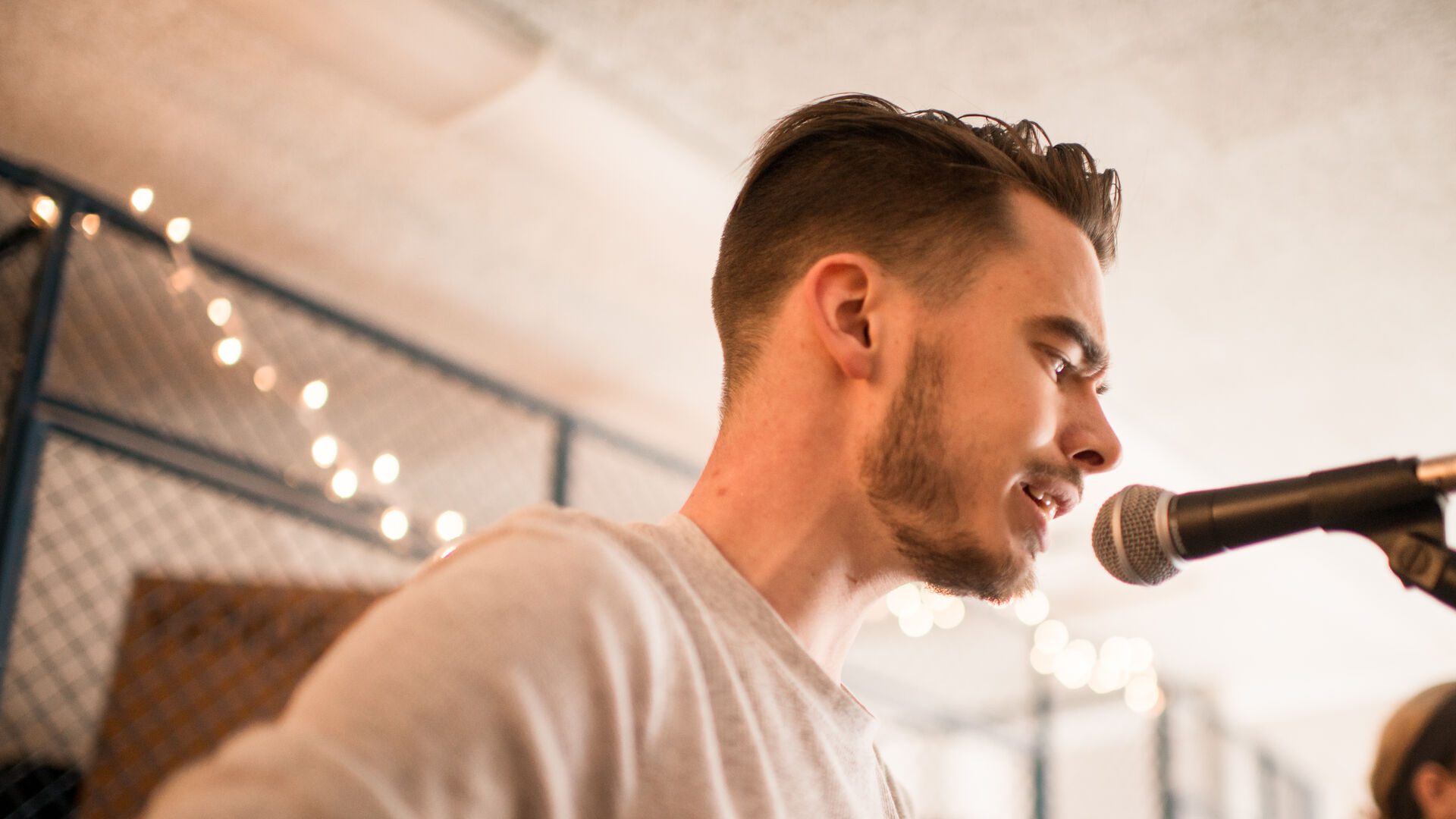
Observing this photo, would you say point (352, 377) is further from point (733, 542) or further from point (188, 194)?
point (733, 542)

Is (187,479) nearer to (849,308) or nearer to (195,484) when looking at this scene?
(195,484)

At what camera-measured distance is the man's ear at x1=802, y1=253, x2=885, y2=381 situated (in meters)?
1.05

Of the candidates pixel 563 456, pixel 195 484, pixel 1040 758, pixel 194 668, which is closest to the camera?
pixel 195 484

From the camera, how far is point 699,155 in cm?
278

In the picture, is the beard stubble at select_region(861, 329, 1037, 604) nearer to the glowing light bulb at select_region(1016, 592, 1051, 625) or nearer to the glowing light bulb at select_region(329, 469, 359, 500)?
the glowing light bulb at select_region(329, 469, 359, 500)

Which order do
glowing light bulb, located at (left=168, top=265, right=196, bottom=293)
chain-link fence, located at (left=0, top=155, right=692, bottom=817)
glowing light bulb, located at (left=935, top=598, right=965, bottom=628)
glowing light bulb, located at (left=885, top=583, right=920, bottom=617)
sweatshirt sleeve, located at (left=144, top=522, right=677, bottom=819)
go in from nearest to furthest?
sweatshirt sleeve, located at (left=144, top=522, right=677, bottom=819), chain-link fence, located at (left=0, top=155, right=692, bottom=817), glowing light bulb, located at (left=168, top=265, right=196, bottom=293), glowing light bulb, located at (left=885, top=583, right=920, bottom=617), glowing light bulb, located at (left=935, top=598, right=965, bottom=628)

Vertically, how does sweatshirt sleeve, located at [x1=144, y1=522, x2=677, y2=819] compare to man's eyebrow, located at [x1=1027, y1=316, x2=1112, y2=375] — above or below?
below

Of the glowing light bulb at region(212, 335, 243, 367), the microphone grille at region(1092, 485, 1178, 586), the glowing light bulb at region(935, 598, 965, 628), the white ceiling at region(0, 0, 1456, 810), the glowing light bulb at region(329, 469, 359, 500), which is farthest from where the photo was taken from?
the glowing light bulb at region(935, 598, 965, 628)

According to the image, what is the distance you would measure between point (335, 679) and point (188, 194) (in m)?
2.72

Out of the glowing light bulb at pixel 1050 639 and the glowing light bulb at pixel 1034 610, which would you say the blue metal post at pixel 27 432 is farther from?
the glowing light bulb at pixel 1050 639

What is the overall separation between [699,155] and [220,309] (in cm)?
139

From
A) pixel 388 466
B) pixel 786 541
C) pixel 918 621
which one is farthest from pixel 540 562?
pixel 918 621

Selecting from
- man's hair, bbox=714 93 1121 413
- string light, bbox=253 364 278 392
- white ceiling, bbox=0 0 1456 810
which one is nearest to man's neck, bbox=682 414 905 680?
man's hair, bbox=714 93 1121 413

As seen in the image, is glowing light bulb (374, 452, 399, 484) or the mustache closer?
the mustache
